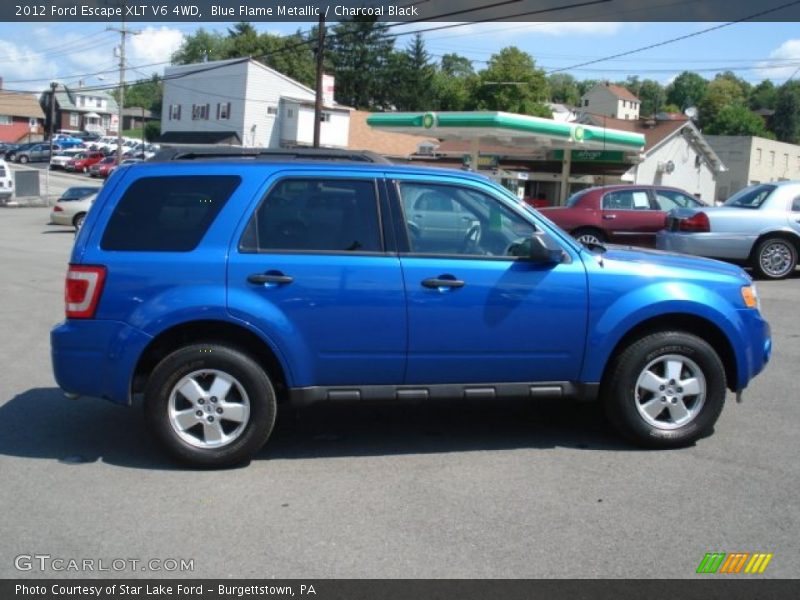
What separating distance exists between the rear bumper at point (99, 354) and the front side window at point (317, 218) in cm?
94

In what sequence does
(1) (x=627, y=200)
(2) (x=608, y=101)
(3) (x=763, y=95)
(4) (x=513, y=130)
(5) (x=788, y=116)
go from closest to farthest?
(1) (x=627, y=200)
(4) (x=513, y=130)
(5) (x=788, y=116)
(2) (x=608, y=101)
(3) (x=763, y=95)

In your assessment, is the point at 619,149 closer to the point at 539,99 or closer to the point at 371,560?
the point at 371,560

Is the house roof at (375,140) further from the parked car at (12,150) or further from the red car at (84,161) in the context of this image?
the parked car at (12,150)

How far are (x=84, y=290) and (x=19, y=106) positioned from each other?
341ft

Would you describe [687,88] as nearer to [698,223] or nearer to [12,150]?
[12,150]

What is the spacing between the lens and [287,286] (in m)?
5.18

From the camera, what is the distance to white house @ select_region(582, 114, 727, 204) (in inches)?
1978

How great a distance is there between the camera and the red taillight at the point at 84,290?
5098mm

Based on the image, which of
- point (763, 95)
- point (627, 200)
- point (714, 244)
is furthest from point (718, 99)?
point (714, 244)

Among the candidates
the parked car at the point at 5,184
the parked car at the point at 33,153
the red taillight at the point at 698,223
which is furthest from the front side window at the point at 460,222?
the parked car at the point at 33,153

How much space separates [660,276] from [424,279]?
5.15 feet

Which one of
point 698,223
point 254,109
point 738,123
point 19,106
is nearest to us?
point 698,223

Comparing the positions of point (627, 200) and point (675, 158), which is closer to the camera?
point (627, 200)

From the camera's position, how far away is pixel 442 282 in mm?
5277
